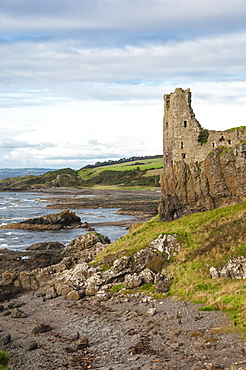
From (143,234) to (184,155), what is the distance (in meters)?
12.3

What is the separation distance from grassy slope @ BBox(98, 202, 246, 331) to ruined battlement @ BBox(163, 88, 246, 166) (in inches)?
366

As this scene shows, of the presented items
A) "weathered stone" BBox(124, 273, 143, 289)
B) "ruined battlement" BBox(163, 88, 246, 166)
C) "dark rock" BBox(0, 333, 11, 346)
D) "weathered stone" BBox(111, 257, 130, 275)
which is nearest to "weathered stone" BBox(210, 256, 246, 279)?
"weathered stone" BBox(124, 273, 143, 289)

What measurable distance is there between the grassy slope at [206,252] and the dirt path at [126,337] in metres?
1.36

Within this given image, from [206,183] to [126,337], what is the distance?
27.6m

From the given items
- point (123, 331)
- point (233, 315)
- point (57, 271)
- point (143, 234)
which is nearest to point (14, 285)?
point (57, 271)

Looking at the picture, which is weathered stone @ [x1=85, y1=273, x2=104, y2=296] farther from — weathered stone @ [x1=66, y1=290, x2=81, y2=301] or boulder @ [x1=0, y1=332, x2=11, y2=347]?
boulder @ [x1=0, y1=332, x2=11, y2=347]

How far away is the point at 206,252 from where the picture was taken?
33656 millimetres

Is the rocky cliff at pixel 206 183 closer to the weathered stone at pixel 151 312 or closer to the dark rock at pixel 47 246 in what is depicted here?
the dark rock at pixel 47 246

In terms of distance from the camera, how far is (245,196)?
147 ft

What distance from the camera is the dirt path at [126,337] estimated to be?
20219 millimetres

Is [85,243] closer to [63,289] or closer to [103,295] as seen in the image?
[63,289]

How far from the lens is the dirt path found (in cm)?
2022

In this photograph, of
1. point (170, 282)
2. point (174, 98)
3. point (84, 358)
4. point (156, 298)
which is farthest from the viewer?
point (174, 98)

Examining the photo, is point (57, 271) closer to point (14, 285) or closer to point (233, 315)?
point (14, 285)
